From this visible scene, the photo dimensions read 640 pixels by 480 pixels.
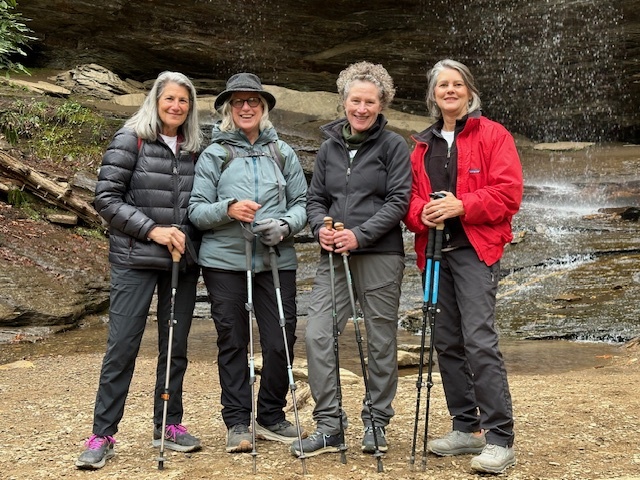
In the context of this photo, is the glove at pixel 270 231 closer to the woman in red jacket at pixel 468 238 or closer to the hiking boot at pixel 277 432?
the woman in red jacket at pixel 468 238

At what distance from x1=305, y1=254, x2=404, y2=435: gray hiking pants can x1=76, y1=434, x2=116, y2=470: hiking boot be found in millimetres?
1303

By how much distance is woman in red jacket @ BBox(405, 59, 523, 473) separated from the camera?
4391 millimetres

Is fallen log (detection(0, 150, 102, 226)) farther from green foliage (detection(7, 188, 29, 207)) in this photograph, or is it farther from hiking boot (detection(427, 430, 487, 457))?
hiking boot (detection(427, 430, 487, 457))

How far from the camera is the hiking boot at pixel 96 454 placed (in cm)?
454

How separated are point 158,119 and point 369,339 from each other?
6.39 ft

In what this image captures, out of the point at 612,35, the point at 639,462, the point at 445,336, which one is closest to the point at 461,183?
the point at 445,336

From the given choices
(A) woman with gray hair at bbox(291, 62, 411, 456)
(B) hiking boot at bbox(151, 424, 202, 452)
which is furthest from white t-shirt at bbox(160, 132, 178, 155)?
(B) hiking boot at bbox(151, 424, 202, 452)

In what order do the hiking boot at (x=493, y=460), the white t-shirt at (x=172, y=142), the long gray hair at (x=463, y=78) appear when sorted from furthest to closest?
the white t-shirt at (x=172, y=142) → the long gray hair at (x=463, y=78) → the hiking boot at (x=493, y=460)

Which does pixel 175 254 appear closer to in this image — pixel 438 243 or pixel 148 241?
pixel 148 241

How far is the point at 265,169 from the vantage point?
490 centimetres

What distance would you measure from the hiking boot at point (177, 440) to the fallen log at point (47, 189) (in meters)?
9.42

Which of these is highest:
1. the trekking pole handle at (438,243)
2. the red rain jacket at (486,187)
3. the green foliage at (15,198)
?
the red rain jacket at (486,187)

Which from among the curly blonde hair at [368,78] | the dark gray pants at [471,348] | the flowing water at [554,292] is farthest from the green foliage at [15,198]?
the dark gray pants at [471,348]

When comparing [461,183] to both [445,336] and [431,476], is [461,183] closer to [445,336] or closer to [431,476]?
[445,336]
